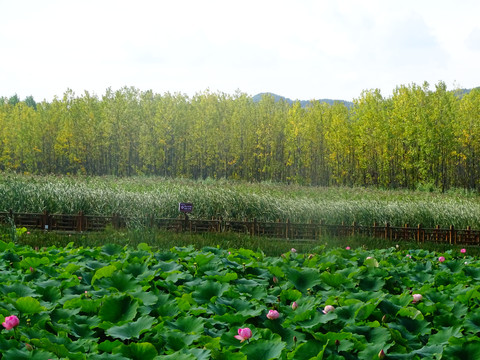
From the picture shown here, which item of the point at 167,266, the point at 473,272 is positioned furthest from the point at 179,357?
the point at 473,272

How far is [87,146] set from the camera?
159 feet

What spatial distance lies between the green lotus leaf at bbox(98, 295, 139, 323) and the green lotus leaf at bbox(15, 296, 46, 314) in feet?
1.19

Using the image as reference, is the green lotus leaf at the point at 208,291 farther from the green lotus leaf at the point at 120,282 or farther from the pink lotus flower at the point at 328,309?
the pink lotus flower at the point at 328,309

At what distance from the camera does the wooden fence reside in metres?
13.6

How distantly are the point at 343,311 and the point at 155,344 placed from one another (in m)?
1.20

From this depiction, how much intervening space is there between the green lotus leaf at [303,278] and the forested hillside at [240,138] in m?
34.6

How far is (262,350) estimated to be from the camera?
2.39 meters

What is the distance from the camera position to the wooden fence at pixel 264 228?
535 inches

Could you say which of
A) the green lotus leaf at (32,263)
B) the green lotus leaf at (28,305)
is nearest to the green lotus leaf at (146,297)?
the green lotus leaf at (28,305)

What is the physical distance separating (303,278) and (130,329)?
5.23ft

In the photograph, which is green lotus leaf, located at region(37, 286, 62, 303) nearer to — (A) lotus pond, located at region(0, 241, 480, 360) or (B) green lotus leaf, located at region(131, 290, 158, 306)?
(A) lotus pond, located at region(0, 241, 480, 360)

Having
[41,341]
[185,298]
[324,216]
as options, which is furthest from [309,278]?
[324,216]

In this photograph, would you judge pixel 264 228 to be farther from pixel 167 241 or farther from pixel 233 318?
pixel 233 318

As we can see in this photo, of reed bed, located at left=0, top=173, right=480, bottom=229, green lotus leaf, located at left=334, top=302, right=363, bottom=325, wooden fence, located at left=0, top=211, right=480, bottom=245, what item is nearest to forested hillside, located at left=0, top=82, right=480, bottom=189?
reed bed, located at left=0, top=173, right=480, bottom=229
